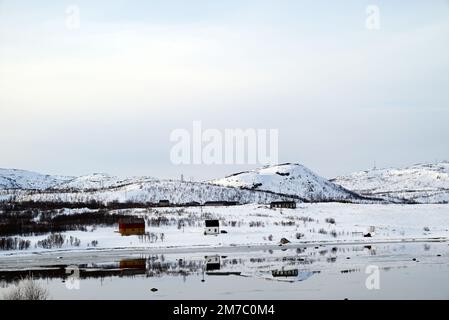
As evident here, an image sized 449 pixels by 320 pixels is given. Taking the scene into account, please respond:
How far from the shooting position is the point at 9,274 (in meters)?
28.6

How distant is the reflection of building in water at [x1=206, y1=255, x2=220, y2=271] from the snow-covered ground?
888cm

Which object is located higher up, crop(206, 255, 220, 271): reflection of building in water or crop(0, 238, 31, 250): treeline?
crop(0, 238, 31, 250): treeline

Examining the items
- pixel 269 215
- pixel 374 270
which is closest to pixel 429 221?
pixel 269 215

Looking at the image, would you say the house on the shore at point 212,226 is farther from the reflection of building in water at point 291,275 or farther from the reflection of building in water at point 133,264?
the reflection of building in water at point 291,275

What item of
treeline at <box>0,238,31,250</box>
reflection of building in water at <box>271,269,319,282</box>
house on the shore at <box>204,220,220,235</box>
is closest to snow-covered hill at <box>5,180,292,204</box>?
house on the shore at <box>204,220,220,235</box>

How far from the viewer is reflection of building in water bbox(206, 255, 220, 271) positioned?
99.1ft

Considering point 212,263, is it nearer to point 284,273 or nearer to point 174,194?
point 284,273

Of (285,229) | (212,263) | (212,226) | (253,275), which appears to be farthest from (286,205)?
(253,275)

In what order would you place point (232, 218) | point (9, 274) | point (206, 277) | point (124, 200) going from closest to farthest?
point (206, 277), point (9, 274), point (232, 218), point (124, 200)

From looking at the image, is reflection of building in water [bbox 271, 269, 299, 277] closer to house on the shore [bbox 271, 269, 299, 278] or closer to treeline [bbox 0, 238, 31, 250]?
house on the shore [bbox 271, 269, 299, 278]

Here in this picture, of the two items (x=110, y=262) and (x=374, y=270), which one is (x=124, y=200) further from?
(x=374, y=270)

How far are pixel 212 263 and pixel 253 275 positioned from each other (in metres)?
5.95

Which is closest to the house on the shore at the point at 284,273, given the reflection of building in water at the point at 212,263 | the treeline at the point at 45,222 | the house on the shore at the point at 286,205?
the reflection of building in water at the point at 212,263
